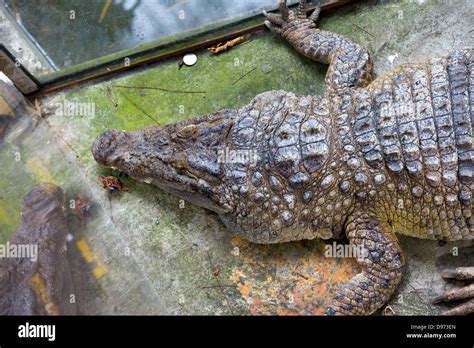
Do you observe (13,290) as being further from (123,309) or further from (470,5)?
(470,5)

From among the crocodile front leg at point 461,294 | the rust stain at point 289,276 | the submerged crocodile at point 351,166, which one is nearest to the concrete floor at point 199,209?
the rust stain at point 289,276

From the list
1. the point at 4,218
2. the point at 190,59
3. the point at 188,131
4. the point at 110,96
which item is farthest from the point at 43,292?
the point at 190,59

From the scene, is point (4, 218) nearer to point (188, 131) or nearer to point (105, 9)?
point (188, 131)

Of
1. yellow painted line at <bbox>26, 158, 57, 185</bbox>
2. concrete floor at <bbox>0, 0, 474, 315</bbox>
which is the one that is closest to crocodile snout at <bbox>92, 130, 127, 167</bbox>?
concrete floor at <bbox>0, 0, 474, 315</bbox>

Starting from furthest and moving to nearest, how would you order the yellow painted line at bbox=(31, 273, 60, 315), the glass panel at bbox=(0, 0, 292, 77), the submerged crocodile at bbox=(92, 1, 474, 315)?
the glass panel at bbox=(0, 0, 292, 77)
the submerged crocodile at bbox=(92, 1, 474, 315)
the yellow painted line at bbox=(31, 273, 60, 315)

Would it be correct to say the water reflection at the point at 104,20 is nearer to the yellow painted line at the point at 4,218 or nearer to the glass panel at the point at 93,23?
the glass panel at the point at 93,23

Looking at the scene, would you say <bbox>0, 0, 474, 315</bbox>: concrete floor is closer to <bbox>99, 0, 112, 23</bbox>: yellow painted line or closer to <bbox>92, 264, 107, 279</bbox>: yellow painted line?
<bbox>92, 264, 107, 279</bbox>: yellow painted line
